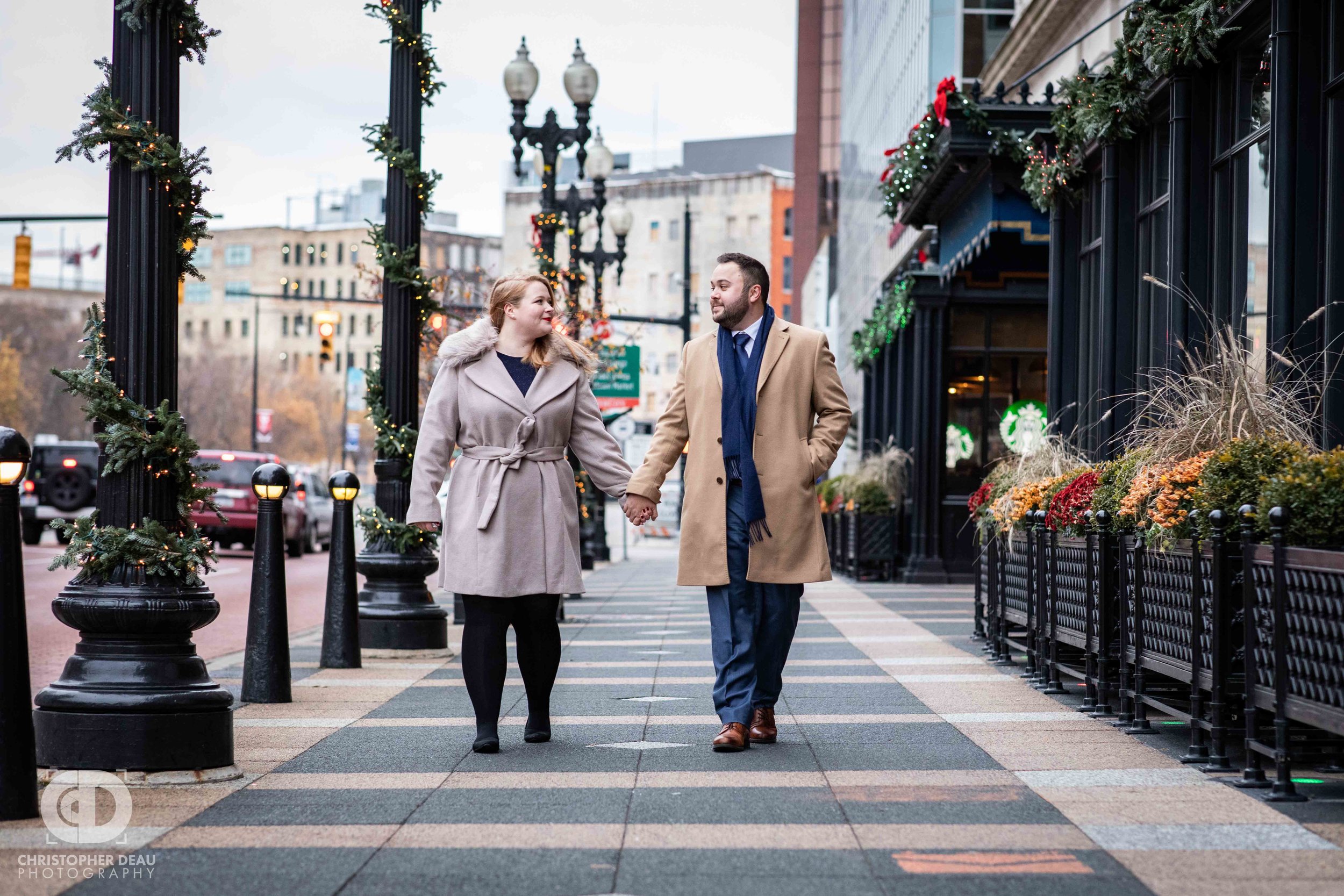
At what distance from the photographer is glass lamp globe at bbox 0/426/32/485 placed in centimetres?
509

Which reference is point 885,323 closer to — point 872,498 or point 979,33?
point 872,498

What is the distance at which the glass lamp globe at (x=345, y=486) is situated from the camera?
10.2 meters

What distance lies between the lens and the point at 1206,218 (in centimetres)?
1042

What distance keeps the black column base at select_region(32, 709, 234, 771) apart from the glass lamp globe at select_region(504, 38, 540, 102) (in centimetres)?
1645

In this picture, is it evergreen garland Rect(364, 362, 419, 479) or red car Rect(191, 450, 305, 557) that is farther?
red car Rect(191, 450, 305, 557)

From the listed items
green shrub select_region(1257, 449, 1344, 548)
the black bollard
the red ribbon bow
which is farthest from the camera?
the red ribbon bow

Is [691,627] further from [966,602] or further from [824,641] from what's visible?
[966,602]

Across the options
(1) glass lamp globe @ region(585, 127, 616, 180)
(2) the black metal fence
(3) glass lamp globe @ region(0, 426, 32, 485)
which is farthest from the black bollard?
(1) glass lamp globe @ region(585, 127, 616, 180)

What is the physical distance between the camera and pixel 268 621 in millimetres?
8523

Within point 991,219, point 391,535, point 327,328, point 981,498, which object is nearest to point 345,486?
point 391,535

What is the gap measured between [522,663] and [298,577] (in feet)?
60.8

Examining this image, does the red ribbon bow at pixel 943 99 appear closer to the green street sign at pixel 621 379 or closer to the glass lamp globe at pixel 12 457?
the glass lamp globe at pixel 12 457

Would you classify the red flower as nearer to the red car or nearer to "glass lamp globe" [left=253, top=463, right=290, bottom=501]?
"glass lamp globe" [left=253, top=463, right=290, bottom=501]

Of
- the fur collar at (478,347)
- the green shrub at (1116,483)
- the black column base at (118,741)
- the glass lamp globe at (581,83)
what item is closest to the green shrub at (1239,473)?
the green shrub at (1116,483)
